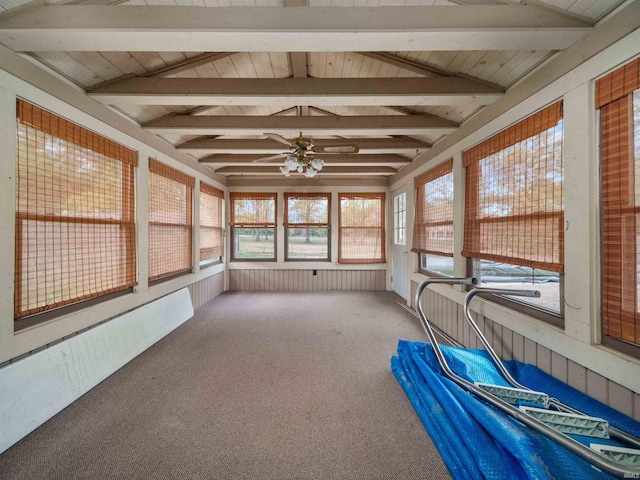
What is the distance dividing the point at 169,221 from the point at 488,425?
402 cm

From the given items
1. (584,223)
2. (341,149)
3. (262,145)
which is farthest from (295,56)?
(584,223)

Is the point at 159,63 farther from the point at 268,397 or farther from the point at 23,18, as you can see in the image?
the point at 268,397

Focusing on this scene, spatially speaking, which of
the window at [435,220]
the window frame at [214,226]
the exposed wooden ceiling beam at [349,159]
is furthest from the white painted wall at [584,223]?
the window frame at [214,226]

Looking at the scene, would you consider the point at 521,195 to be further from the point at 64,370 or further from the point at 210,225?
the point at 210,225

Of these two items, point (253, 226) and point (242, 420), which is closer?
point (242, 420)

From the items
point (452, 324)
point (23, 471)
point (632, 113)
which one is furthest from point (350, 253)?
point (23, 471)

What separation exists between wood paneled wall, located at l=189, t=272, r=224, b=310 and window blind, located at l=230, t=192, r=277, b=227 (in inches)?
49.9

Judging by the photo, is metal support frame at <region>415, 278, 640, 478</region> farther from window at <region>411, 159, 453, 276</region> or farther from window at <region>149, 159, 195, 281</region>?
window at <region>149, 159, 195, 281</region>

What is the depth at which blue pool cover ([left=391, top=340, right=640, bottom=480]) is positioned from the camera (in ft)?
4.03

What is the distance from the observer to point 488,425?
1389 millimetres

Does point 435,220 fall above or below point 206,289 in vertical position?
above

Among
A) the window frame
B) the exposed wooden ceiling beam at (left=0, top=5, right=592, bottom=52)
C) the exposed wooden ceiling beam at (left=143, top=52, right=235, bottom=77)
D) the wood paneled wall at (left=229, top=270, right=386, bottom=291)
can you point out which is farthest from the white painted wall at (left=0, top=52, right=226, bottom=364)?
the wood paneled wall at (left=229, top=270, right=386, bottom=291)

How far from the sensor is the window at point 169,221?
130 inches

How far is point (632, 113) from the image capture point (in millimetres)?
1395
